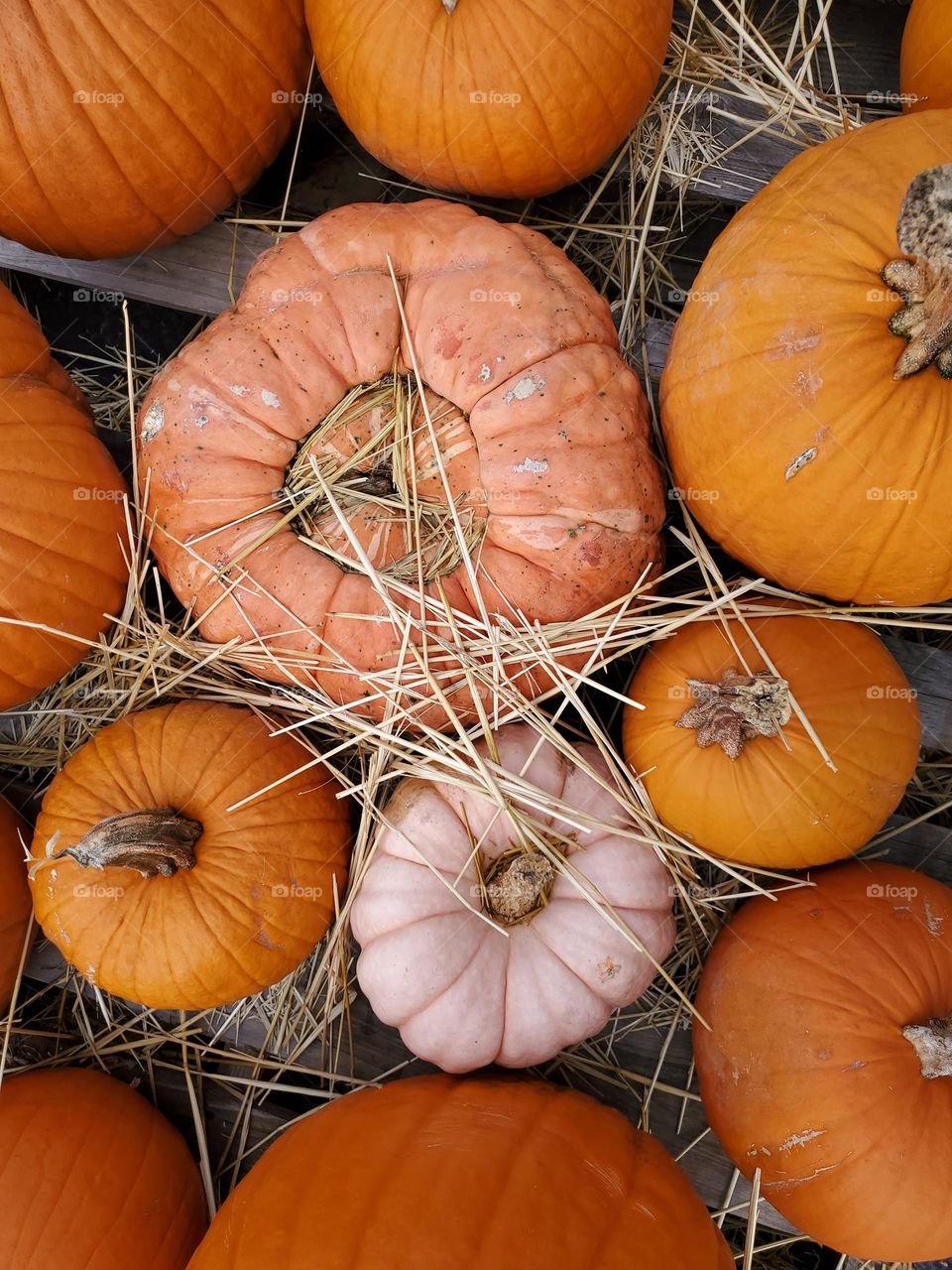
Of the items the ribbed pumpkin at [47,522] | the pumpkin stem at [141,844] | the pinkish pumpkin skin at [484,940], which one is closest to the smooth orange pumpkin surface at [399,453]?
the ribbed pumpkin at [47,522]

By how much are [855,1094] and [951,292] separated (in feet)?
4.60

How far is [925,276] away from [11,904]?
2.22 metres

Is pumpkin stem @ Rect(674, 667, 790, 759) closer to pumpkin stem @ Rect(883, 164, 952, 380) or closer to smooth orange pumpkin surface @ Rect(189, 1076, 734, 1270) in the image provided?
pumpkin stem @ Rect(883, 164, 952, 380)

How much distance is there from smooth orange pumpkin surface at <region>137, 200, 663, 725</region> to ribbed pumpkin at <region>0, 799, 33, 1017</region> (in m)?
0.78

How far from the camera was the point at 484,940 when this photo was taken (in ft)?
6.07

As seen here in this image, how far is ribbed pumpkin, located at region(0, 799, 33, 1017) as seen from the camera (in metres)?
2.08

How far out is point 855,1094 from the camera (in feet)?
5.58

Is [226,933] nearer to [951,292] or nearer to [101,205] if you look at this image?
[101,205]

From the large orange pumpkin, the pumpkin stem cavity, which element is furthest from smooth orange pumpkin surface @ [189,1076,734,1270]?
the large orange pumpkin

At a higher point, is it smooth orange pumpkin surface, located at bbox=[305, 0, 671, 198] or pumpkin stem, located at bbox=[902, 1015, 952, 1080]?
smooth orange pumpkin surface, located at bbox=[305, 0, 671, 198]

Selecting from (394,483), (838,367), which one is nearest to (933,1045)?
(838,367)

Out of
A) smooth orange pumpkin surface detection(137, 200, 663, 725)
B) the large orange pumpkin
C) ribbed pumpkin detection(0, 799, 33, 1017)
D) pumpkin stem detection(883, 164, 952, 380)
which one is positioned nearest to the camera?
pumpkin stem detection(883, 164, 952, 380)

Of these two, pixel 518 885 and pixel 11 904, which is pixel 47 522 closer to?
pixel 11 904

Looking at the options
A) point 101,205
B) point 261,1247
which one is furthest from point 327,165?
point 261,1247
